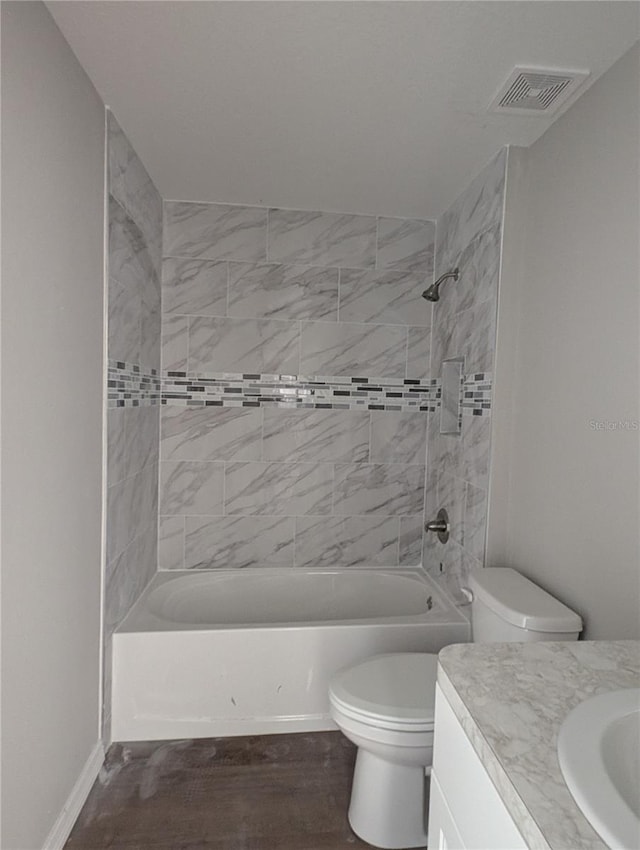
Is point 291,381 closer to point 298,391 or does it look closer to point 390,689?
point 298,391

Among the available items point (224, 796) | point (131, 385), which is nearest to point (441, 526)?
point (224, 796)

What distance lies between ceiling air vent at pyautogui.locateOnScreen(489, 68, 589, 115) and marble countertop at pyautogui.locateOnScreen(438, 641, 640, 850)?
155 cm

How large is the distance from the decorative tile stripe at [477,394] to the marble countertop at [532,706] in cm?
119

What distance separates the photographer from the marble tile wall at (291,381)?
8.97 feet

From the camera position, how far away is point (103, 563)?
1894 mm

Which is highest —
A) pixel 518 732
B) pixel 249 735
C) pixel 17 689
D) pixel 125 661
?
pixel 518 732

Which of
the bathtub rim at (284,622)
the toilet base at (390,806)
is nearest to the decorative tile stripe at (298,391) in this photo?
the bathtub rim at (284,622)

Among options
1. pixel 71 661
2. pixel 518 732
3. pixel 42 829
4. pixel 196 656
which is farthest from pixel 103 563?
pixel 518 732

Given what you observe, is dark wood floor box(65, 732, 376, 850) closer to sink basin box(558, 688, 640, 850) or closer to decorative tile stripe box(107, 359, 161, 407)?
sink basin box(558, 688, 640, 850)

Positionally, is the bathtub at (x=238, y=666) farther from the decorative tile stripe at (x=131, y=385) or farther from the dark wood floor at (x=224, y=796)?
the decorative tile stripe at (x=131, y=385)


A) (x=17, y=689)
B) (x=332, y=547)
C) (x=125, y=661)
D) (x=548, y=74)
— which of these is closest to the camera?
(x=17, y=689)

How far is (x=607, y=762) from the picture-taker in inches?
29.4

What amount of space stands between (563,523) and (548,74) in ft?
4.47

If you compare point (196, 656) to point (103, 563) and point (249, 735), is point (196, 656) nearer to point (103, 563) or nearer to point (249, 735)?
point (249, 735)
